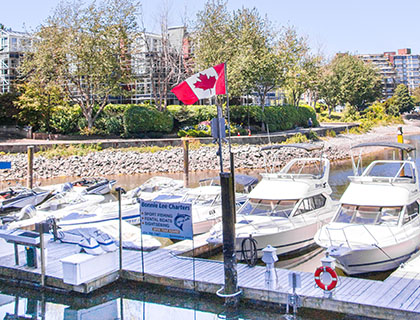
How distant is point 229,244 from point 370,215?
5.32 metres

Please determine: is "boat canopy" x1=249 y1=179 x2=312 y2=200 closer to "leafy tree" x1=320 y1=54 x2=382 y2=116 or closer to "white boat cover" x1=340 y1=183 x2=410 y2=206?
"white boat cover" x1=340 y1=183 x2=410 y2=206

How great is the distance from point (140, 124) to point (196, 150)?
6.94m

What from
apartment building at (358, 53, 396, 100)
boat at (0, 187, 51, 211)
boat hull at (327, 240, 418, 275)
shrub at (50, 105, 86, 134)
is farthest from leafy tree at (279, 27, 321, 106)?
apartment building at (358, 53, 396, 100)

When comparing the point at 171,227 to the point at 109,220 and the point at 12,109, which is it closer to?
the point at 109,220

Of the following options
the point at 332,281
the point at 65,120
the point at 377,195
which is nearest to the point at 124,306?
the point at 332,281

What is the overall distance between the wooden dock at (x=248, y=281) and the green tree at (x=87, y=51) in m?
32.2

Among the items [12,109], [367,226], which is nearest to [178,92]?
[367,226]

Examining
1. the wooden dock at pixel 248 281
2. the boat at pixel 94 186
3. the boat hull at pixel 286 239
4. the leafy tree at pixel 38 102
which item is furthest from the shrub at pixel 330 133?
the wooden dock at pixel 248 281

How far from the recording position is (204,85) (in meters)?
13.4

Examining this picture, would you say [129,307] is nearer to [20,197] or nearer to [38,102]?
[20,197]

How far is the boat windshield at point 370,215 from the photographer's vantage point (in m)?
14.5

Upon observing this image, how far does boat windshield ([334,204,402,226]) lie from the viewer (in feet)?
47.4

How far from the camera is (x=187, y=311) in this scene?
11.5 m

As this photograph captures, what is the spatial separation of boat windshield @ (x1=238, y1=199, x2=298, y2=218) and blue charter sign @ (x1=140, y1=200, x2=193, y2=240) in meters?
4.79
